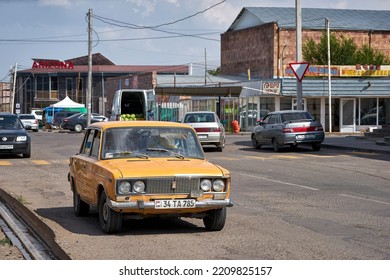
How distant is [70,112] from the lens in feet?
227

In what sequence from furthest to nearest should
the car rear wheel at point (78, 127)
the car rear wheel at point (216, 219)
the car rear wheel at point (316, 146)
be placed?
the car rear wheel at point (78, 127), the car rear wheel at point (316, 146), the car rear wheel at point (216, 219)

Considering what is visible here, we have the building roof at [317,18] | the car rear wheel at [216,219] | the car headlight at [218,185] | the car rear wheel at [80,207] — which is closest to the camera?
the car headlight at [218,185]

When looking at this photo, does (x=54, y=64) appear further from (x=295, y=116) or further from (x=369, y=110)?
(x=295, y=116)

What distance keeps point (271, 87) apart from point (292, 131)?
2368 centimetres

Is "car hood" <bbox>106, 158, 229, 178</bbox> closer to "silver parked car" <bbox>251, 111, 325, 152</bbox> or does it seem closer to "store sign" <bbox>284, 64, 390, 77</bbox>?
"silver parked car" <bbox>251, 111, 325, 152</bbox>

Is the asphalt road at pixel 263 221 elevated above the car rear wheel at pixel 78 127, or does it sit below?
below

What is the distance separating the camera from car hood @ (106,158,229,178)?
10445mm

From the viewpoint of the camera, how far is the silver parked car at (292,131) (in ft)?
103

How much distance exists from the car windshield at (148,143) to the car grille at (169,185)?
0.99m

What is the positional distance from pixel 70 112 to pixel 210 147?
119 feet

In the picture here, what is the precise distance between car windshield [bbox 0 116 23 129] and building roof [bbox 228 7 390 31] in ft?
133

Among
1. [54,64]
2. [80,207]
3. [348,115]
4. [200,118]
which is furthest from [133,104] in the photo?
[54,64]

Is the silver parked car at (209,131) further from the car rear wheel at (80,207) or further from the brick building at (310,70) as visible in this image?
the brick building at (310,70)

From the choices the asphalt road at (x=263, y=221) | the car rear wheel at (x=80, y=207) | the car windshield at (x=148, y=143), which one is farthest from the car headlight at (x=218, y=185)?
the car rear wheel at (x=80, y=207)
